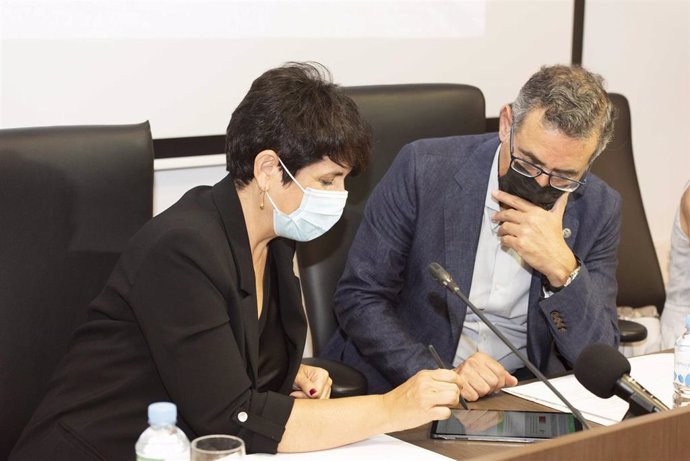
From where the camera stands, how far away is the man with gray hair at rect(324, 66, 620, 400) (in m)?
1.93

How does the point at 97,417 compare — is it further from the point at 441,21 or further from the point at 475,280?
the point at 441,21

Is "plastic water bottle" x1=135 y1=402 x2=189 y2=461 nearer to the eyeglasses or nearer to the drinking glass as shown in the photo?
the drinking glass

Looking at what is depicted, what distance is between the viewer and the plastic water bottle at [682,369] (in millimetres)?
1630

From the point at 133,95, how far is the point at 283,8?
0.46m

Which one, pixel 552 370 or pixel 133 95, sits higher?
pixel 133 95

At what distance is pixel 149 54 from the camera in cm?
232

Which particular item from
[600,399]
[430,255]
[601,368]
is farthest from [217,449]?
[430,255]

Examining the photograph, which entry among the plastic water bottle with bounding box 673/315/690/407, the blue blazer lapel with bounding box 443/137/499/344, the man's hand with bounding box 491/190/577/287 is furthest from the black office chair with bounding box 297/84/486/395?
the plastic water bottle with bounding box 673/315/690/407

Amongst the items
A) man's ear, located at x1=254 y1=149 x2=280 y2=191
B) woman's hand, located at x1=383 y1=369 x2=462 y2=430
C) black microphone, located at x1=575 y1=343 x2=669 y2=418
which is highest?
man's ear, located at x1=254 y1=149 x2=280 y2=191

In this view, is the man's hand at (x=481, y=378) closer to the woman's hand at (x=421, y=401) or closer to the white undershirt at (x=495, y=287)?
the woman's hand at (x=421, y=401)

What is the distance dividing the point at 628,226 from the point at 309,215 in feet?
4.11

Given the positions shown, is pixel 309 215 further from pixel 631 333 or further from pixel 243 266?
pixel 631 333

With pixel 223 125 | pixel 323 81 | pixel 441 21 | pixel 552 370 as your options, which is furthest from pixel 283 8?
pixel 552 370

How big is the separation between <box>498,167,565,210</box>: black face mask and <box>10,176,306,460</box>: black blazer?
603 mm
